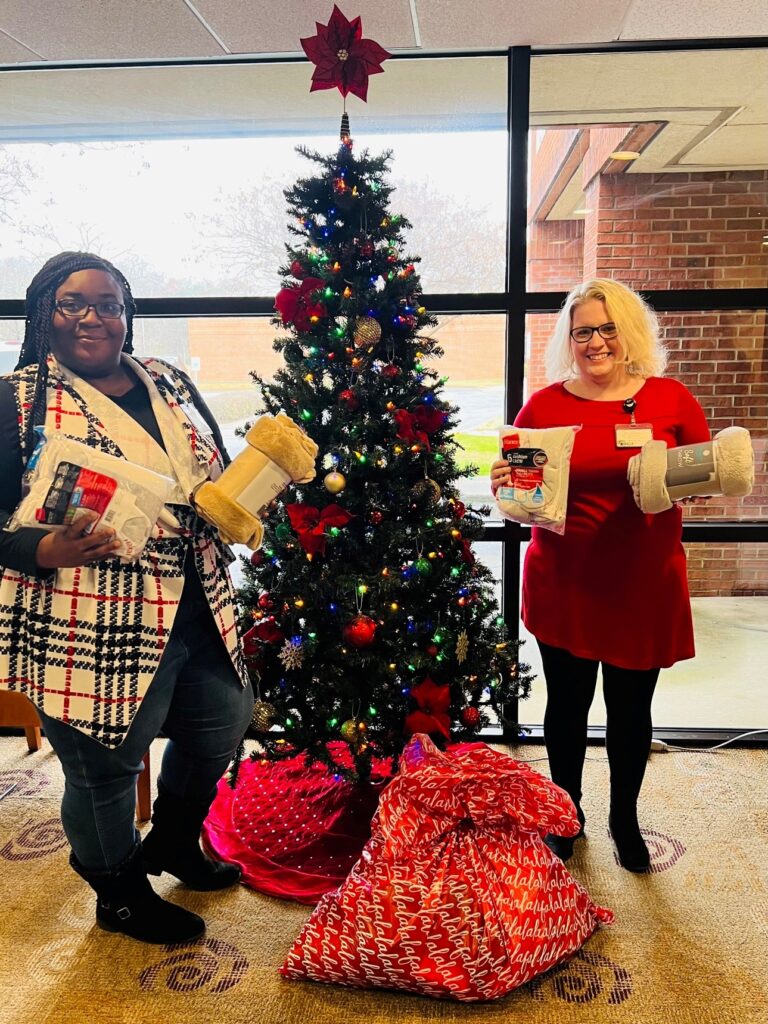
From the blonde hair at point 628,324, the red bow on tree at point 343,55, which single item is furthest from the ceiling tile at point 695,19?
Answer: the blonde hair at point 628,324

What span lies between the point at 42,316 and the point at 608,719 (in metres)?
1.73

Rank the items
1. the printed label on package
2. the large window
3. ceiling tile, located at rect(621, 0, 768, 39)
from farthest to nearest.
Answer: the large window < ceiling tile, located at rect(621, 0, 768, 39) < the printed label on package

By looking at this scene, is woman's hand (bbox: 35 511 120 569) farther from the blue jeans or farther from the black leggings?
the black leggings

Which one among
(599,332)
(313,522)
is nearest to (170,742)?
(313,522)

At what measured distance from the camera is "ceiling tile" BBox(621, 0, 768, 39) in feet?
7.38

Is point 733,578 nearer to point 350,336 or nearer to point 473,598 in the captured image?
point 473,598

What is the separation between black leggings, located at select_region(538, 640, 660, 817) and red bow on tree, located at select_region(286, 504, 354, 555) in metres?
0.66

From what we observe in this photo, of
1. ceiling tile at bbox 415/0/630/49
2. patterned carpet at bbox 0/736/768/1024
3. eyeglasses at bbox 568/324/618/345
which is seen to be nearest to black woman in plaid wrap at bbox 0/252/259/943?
patterned carpet at bbox 0/736/768/1024

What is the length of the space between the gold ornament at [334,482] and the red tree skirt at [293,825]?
813 mm

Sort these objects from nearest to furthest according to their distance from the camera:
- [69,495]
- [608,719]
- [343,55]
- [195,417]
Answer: [69,495], [195,417], [343,55], [608,719]

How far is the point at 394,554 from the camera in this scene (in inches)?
82.4

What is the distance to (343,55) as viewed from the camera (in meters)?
1.99

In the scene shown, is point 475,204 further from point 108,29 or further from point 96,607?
point 96,607

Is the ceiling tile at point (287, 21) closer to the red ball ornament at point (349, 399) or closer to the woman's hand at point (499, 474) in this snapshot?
the red ball ornament at point (349, 399)
